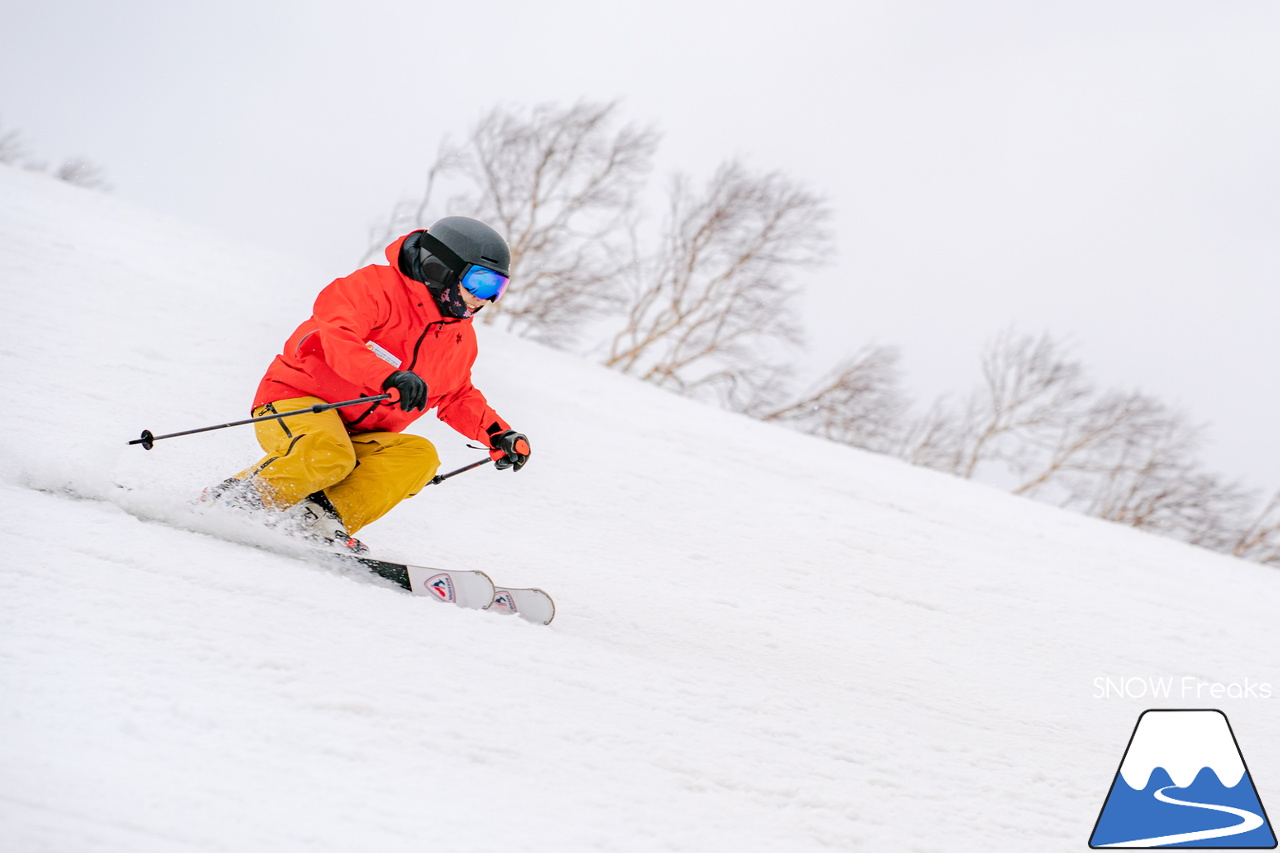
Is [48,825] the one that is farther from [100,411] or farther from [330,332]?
[100,411]

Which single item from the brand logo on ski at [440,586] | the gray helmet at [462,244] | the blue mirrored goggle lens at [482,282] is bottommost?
the brand logo on ski at [440,586]

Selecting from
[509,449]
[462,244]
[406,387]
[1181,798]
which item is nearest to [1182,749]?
[1181,798]

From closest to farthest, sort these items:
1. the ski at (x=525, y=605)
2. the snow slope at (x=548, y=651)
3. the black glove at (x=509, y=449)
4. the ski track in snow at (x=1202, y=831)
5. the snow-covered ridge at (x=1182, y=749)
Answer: the snow slope at (x=548, y=651) < the ski track in snow at (x=1202, y=831) < the snow-covered ridge at (x=1182, y=749) < the ski at (x=525, y=605) < the black glove at (x=509, y=449)

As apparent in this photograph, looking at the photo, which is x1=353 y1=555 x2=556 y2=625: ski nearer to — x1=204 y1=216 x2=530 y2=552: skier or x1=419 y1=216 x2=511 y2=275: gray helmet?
x1=204 y1=216 x2=530 y2=552: skier

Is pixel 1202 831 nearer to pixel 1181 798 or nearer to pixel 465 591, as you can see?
pixel 1181 798

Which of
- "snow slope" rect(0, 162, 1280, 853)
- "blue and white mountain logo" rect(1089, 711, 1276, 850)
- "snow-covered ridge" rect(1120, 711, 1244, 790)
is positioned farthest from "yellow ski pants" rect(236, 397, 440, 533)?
"snow-covered ridge" rect(1120, 711, 1244, 790)

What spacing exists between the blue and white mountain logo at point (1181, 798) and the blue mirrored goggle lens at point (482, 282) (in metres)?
2.66

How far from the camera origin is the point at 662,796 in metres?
1.79

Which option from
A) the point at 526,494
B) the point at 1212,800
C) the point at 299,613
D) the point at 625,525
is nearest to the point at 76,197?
the point at 526,494

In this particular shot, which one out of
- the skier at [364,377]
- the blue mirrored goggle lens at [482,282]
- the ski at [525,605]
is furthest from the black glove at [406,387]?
the ski at [525,605]

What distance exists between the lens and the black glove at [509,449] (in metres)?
3.32

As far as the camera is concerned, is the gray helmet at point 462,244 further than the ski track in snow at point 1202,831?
Yes

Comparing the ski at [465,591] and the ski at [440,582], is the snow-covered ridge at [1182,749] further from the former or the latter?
the ski at [440,582]

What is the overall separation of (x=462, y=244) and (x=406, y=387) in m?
0.64
